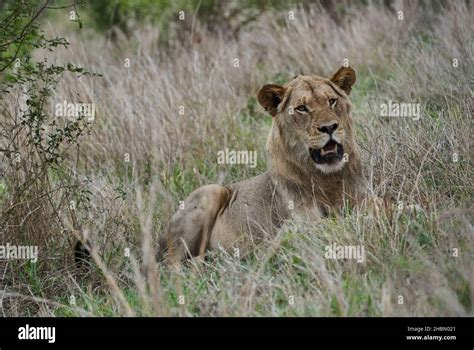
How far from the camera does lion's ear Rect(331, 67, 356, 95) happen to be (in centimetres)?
744

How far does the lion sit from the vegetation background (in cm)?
21

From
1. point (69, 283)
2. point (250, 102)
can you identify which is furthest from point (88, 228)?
point (250, 102)

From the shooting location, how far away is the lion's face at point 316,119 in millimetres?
7102

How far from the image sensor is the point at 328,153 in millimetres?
7211

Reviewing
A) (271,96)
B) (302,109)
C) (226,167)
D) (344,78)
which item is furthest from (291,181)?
(226,167)

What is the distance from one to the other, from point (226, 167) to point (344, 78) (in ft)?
6.19

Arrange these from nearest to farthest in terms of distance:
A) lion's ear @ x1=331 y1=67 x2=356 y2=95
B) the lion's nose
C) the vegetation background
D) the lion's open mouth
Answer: the vegetation background → the lion's nose → the lion's open mouth → lion's ear @ x1=331 y1=67 x2=356 y2=95

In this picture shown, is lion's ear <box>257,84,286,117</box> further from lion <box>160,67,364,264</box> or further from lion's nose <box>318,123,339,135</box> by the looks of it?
lion's nose <box>318,123,339,135</box>

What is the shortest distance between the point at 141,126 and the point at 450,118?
2.95 metres

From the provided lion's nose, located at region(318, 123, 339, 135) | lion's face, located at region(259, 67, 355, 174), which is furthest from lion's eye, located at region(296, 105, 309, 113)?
lion's nose, located at region(318, 123, 339, 135)

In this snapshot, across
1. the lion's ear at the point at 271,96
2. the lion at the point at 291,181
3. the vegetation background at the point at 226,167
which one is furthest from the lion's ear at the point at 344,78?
the vegetation background at the point at 226,167

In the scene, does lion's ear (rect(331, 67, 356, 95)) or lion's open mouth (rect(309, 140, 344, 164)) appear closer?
lion's open mouth (rect(309, 140, 344, 164))

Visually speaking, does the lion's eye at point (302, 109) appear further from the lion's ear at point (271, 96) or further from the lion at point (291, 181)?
the lion's ear at point (271, 96)
